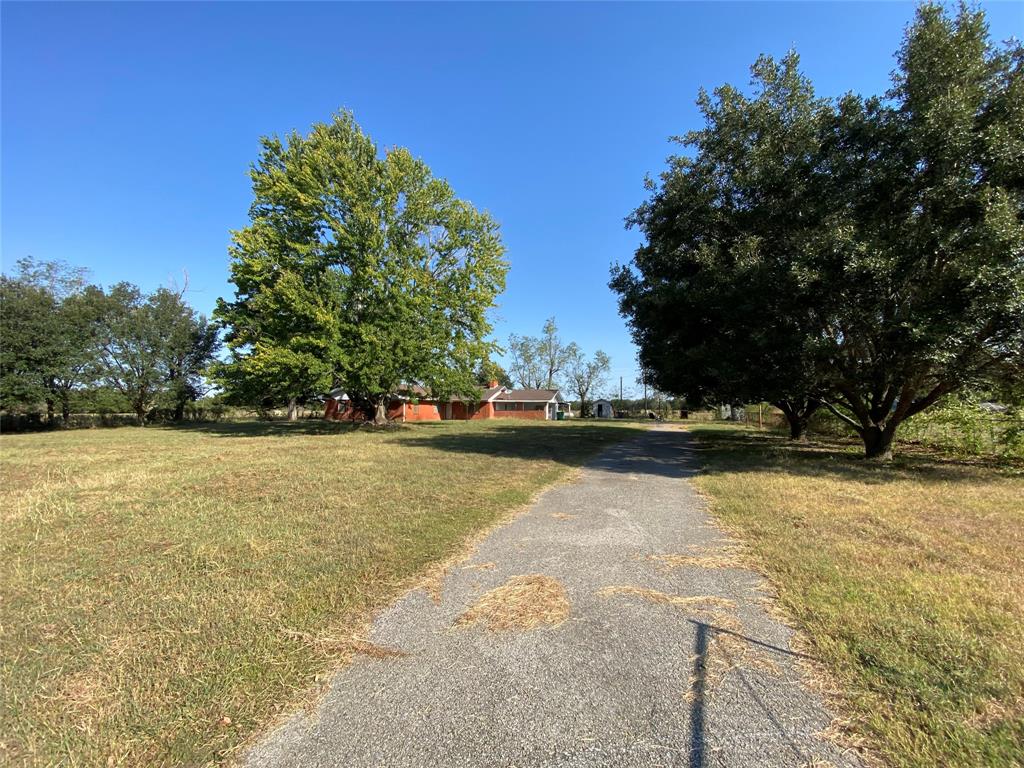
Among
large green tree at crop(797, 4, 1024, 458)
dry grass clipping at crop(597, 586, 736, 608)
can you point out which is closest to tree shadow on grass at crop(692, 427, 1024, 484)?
large green tree at crop(797, 4, 1024, 458)

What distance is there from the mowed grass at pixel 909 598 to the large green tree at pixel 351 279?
15.9 m

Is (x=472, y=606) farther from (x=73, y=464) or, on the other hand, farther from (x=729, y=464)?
(x=73, y=464)

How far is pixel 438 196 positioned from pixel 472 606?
2282 centimetres

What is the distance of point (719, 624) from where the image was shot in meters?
3.32

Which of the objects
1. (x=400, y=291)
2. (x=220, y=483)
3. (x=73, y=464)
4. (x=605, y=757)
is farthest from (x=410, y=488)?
(x=400, y=291)

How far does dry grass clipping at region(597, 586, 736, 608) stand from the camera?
3682 millimetres

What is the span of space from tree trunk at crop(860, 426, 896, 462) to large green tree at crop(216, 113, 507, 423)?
15.9 meters

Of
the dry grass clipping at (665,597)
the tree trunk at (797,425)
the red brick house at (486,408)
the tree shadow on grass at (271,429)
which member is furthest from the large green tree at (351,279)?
the red brick house at (486,408)

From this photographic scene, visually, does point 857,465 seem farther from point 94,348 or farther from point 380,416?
point 94,348

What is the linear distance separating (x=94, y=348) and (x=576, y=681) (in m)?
41.1

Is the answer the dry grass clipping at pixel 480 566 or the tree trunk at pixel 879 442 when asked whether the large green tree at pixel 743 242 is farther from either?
the dry grass clipping at pixel 480 566

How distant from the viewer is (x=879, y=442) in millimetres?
12719

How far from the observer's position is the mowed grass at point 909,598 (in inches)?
88.0

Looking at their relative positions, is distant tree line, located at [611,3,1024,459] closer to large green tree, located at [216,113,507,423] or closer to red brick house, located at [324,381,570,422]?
large green tree, located at [216,113,507,423]
